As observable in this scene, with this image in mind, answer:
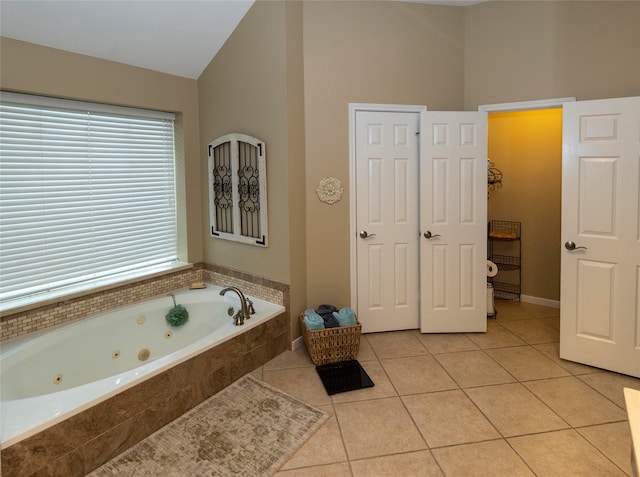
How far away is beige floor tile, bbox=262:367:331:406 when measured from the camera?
97.6 inches

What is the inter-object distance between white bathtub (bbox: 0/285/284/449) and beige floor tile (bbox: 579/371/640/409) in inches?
89.7

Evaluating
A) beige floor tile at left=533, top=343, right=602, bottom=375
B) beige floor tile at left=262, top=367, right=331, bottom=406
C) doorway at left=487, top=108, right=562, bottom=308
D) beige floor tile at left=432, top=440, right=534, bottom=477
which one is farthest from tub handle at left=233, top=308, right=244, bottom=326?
doorway at left=487, top=108, right=562, bottom=308

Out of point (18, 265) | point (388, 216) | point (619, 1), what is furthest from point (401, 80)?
point (18, 265)

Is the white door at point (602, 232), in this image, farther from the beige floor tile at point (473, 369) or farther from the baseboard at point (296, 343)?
the baseboard at point (296, 343)

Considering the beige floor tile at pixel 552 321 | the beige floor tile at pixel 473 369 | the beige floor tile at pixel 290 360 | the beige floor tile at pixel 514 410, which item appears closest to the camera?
the beige floor tile at pixel 514 410

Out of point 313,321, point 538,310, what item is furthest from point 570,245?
point 313,321

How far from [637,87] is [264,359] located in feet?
11.2

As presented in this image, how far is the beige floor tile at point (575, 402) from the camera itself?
221 cm

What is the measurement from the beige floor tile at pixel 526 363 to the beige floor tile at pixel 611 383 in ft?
0.52

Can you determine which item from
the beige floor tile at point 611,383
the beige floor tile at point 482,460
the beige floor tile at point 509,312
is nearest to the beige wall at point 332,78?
the beige floor tile at point 482,460

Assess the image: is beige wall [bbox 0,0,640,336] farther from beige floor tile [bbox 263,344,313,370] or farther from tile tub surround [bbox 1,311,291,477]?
tile tub surround [bbox 1,311,291,477]

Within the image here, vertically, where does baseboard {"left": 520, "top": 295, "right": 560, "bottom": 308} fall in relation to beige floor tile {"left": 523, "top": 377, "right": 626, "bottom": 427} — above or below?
above

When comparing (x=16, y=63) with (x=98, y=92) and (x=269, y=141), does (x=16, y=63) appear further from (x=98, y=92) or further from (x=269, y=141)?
(x=269, y=141)

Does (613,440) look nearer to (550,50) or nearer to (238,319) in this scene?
(238,319)
